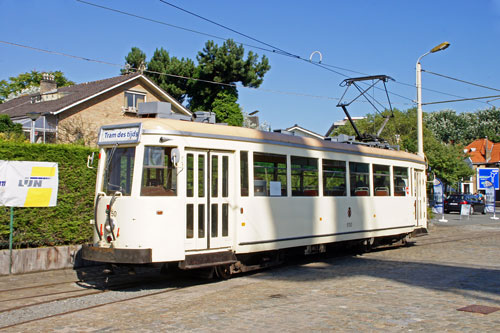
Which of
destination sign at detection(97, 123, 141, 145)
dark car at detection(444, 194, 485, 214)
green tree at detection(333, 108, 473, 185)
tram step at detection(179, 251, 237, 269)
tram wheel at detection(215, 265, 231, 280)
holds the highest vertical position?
green tree at detection(333, 108, 473, 185)

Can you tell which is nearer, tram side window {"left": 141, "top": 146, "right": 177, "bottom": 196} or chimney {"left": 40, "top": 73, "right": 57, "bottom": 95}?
tram side window {"left": 141, "top": 146, "right": 177, "bottom": 196}

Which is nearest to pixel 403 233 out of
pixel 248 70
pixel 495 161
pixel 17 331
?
pixel 17 331

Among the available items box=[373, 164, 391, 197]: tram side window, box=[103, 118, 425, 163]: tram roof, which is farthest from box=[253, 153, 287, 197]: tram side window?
box=[373, 164, 391, 197]: tram side window

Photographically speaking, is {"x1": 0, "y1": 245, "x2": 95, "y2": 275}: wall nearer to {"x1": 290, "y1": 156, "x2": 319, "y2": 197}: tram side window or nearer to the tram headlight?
the tram headlight

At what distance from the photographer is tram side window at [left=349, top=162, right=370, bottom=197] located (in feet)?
47.3

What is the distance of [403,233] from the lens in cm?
1691

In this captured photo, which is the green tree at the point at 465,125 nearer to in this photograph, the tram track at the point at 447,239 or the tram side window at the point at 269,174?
the tram track at the point at 447,239

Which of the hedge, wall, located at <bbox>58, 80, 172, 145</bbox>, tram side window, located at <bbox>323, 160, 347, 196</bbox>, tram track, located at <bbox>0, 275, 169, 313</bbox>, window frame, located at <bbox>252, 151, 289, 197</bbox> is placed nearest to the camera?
tram track, located at <bbox>0, 275, 169, 313</bbox>

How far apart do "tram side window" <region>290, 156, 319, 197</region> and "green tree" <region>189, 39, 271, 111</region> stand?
73.3ft

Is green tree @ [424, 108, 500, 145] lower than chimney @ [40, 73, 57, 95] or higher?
higher

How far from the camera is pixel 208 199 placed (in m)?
10.2

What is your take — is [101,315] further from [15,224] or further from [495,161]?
[495,161]

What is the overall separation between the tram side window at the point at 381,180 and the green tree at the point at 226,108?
20.8 m

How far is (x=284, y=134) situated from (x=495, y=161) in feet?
231
